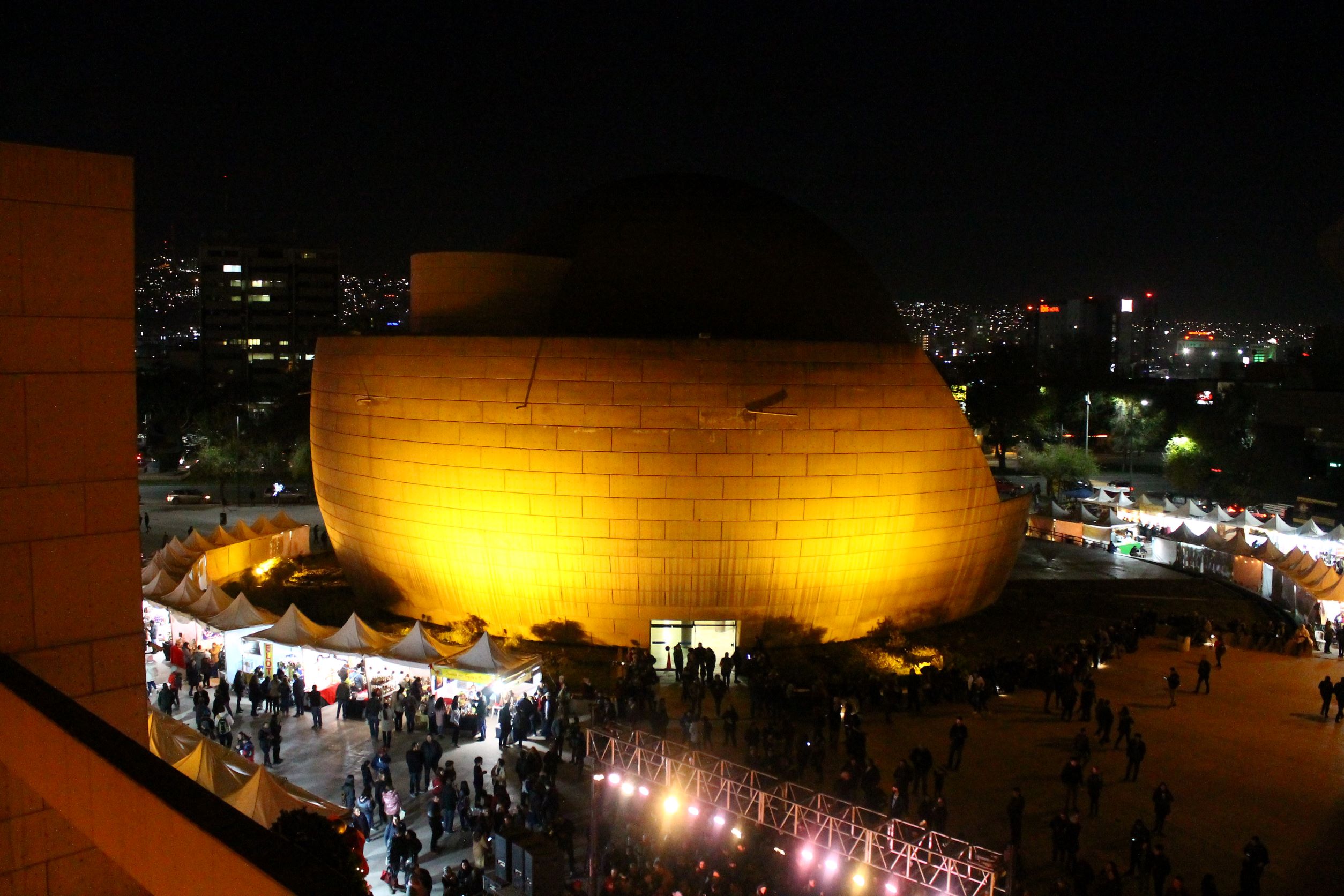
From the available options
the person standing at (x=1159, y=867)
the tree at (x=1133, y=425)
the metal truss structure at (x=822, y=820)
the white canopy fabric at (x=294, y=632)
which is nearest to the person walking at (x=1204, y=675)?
the person standing at (x=1159, y=867)

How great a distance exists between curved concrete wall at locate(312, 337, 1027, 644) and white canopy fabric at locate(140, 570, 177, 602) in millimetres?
5979

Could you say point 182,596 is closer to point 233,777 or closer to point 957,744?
point 233,777

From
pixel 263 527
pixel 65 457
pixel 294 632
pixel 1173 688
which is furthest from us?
pixel 263 527

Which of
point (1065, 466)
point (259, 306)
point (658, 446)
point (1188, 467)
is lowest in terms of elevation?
point (1065, 466)

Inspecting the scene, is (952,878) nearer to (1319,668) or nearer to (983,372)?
(1319,668)

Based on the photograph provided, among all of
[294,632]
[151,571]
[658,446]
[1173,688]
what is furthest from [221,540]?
[1173,688]

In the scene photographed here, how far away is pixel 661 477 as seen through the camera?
24922 mm

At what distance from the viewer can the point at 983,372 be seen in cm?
8569

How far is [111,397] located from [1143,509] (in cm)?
4801

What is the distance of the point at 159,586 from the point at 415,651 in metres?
10.3

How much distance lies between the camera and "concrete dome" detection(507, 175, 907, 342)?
2784 centimetres

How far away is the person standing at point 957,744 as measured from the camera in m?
18.7

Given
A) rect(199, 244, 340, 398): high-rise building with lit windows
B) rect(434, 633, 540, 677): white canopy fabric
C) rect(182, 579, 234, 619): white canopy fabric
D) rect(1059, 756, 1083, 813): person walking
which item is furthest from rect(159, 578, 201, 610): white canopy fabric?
rect(199, 244, 340, 398): high-rise building with lit windows

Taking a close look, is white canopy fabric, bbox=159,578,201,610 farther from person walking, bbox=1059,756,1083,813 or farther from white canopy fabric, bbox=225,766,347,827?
person walking, bbox=1059,756,1083,813
